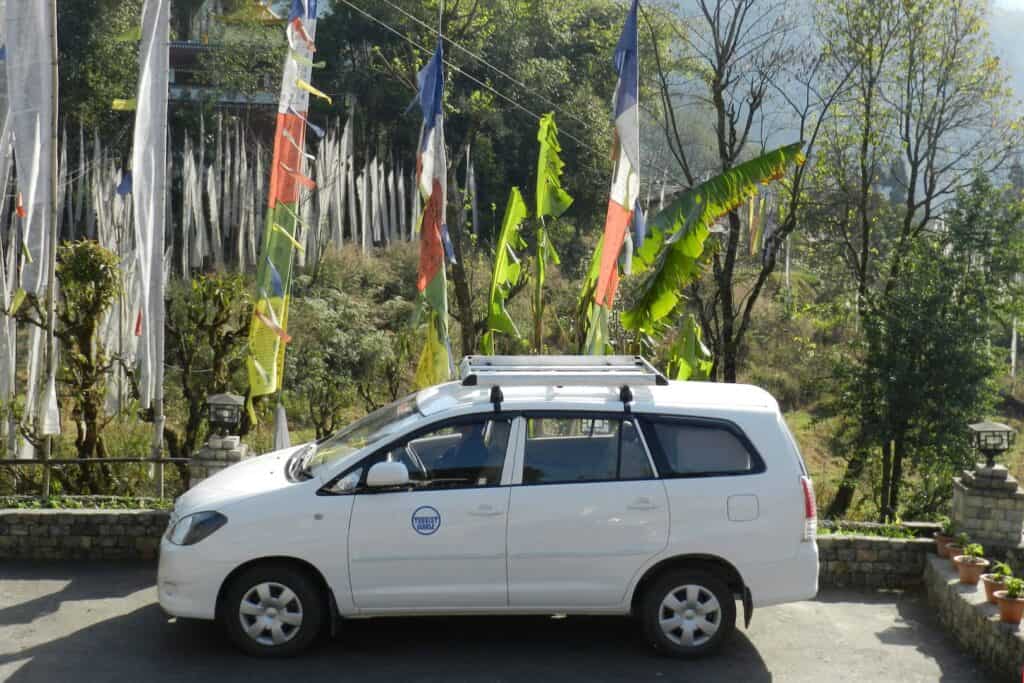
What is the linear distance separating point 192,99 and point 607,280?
25.8 m

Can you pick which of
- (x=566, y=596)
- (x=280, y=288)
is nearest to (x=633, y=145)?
(x=280, y=288)

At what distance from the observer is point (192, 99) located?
3278cm

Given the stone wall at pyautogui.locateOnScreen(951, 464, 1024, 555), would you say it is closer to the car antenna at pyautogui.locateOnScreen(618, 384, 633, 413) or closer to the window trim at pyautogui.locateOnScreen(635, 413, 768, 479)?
the window trim at pyautogui.locateOnScreen(635, 413, 768, 479)

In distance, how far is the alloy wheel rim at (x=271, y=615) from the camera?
6500 millimetres

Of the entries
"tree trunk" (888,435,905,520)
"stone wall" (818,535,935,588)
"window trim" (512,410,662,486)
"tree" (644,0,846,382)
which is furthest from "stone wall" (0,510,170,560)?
"tree" (644,0,846,382)

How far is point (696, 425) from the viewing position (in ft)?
22.0

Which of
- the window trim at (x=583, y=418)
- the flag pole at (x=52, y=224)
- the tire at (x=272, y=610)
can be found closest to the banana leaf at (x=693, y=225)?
the window trim at (x=583, y=418)

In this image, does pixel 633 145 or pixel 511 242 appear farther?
pixel 511 242

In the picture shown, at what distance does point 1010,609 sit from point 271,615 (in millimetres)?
4449

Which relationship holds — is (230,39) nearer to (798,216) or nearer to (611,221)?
(798,216)

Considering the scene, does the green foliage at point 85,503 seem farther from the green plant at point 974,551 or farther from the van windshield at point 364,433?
the green plant at point 974,551

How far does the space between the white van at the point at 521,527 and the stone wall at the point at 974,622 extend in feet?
3.65

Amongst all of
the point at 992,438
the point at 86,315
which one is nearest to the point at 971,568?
the point at 992,438

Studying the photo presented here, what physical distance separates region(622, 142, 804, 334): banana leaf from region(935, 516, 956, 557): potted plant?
3279 millimetres
